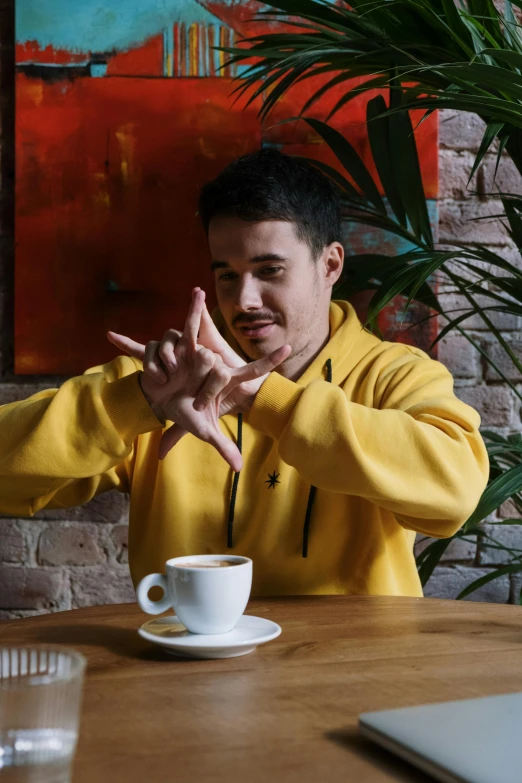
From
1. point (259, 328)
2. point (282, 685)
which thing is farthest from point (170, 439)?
point (282, 685)

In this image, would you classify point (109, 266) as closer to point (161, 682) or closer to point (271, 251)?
point (271, 251)

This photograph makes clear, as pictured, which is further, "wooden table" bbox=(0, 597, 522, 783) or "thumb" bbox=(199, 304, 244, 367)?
"thumb" bbox=(199, 304, 244, 367)

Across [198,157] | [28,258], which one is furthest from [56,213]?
[198,157]

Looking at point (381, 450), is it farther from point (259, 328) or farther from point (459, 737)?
point (459, 737)

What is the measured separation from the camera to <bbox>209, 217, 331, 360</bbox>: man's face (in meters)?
1.60

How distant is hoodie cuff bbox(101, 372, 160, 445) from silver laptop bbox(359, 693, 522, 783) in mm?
775

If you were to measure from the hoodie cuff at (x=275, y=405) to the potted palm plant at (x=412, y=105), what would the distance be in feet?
1.08

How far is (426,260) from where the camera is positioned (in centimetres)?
171

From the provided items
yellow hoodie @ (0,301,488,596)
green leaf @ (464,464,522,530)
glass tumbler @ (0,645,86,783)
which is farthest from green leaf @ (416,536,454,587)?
glass tumbler @ (0,645,86,783)

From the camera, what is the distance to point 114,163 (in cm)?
189

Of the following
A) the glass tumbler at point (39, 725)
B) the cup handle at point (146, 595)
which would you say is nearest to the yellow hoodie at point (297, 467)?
the cup handle at point (146, 595)

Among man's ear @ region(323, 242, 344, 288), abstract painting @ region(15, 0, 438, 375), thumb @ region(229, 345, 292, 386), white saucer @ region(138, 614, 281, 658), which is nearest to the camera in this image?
white saucer @ region(138, 614, 281, 658)

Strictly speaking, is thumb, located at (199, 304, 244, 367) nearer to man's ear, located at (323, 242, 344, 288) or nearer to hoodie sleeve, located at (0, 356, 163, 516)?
hoodie sleeve, located at (0, 356, 163, 516)

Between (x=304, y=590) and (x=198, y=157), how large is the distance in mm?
1038
